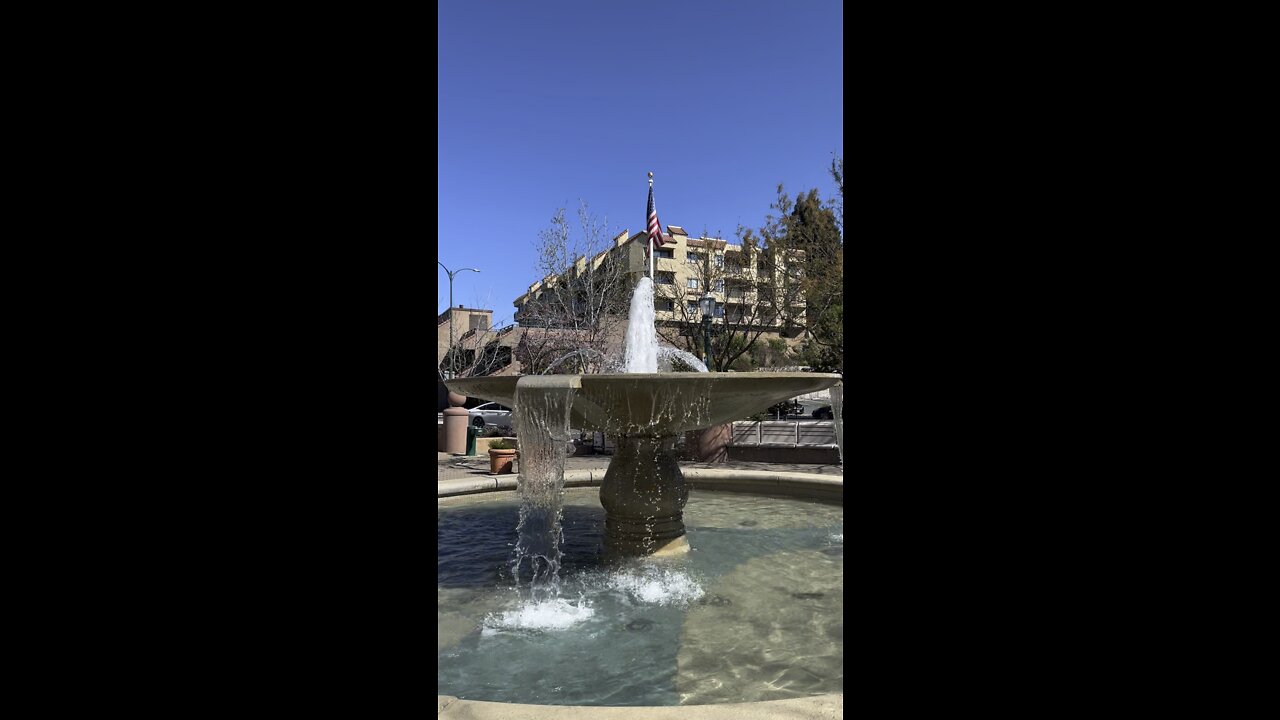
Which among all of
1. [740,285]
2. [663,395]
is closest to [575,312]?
[740,285]

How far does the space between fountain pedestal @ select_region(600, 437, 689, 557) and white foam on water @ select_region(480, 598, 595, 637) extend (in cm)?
113

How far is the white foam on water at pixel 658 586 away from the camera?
4543 mm

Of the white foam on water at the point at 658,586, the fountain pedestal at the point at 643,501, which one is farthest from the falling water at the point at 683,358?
the white foam on water at the point at 658,586

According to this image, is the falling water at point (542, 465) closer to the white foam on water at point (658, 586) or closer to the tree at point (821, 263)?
the white foam on water at point (658, 586)

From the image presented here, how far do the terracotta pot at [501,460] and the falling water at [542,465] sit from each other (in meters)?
5.46

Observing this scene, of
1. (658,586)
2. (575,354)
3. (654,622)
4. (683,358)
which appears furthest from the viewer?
(575,354)

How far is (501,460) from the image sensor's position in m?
11.2

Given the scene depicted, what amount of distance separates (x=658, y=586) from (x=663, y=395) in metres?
1.33

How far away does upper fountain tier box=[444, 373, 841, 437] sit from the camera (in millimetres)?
4766

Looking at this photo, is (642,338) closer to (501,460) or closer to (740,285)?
(501,460)
